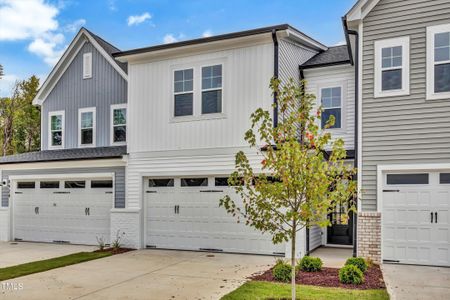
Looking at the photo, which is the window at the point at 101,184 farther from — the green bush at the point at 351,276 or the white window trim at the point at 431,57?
the white window trim at the point at 431,57

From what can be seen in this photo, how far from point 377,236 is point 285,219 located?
504 centimetres

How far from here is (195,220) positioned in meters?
13.2

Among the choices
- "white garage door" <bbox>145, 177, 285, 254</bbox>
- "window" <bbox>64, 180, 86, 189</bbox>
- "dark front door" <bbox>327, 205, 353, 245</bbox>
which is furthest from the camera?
"window" <bbox>64, 180, 86, 189</bbox>

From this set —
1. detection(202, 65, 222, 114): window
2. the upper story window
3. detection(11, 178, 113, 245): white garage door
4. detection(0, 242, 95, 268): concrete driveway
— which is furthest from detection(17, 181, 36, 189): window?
detection(202, 65, 222, 114): window

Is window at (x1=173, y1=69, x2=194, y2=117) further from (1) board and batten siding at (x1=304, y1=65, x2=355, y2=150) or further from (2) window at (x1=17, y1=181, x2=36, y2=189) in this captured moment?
(2) window at (x1=17, y1=181, x2=36, y2=189)

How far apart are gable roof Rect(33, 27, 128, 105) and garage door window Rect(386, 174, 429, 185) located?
10282 mm

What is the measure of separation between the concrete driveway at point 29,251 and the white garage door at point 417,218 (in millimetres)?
9126

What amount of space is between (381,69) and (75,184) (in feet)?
35.8

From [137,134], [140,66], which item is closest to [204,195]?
[137,134]

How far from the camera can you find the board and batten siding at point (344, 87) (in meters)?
13.1

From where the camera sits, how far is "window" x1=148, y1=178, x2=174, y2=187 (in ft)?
44.7

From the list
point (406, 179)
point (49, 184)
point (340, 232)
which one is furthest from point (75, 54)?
point (406, 179)

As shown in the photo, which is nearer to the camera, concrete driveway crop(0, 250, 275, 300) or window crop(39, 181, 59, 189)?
concrete driveway crop(0, 250, 275, 300)

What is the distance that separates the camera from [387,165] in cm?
1062
